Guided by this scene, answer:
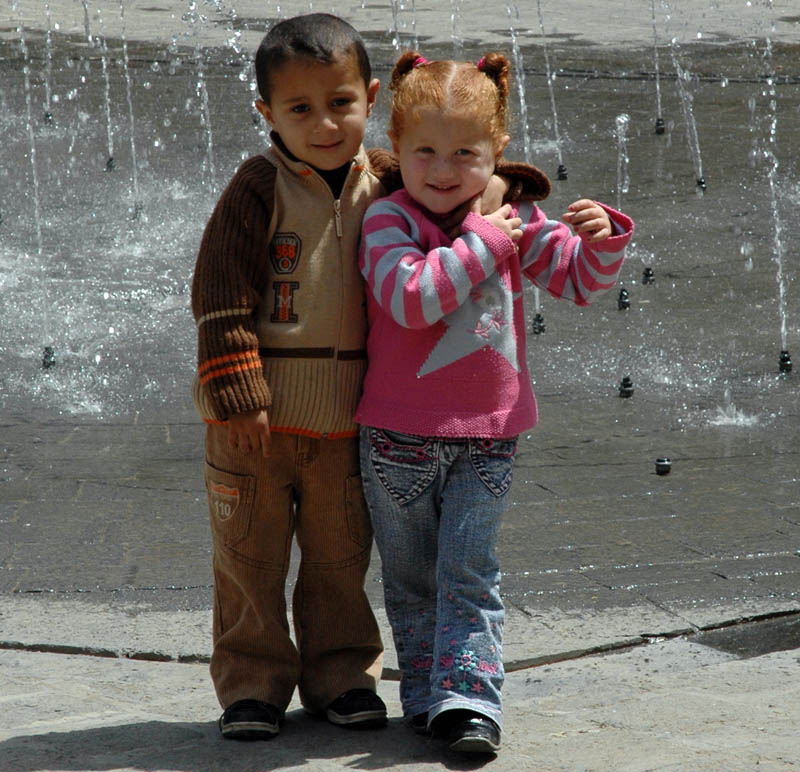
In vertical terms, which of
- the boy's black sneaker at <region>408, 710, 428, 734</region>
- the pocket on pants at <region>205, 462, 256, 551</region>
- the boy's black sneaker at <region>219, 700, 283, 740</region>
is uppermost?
the pocket on pants at <region>205, 462, 256, 551</region>

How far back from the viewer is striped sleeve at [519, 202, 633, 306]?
2.68 metres

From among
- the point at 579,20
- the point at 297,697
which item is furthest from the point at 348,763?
the point at 579,20

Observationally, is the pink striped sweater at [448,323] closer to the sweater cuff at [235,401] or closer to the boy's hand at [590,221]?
the boy's hand at [590,221]

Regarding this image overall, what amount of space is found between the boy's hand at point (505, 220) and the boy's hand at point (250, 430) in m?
0.58

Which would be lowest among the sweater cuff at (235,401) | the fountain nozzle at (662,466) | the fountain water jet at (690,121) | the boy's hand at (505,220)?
the fountain nozzle at (662,466)

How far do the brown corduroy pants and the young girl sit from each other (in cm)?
10

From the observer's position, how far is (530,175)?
2748 mm

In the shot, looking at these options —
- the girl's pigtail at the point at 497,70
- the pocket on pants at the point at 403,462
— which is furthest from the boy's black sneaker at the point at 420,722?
the girl's pigtail at the point at 497,70

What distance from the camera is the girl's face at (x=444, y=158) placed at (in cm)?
257

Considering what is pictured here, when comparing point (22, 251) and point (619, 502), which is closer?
point (619, 502)

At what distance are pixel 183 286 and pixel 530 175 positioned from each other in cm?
Answer: 542

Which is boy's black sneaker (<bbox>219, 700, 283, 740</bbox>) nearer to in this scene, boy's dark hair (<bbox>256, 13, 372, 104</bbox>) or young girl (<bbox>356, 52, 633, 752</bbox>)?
young girl (<bbox>356, 52, 633, 752</bbox>)

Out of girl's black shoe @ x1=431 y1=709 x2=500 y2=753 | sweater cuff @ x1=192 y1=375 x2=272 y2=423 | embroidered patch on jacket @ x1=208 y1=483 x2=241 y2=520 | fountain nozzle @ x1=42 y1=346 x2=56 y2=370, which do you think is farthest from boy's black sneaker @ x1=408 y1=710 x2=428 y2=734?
fountain nozzle @ x1=42 y1=346 x2=56 y2=370

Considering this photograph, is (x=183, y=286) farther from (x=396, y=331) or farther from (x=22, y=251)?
(x=396, y=331)
